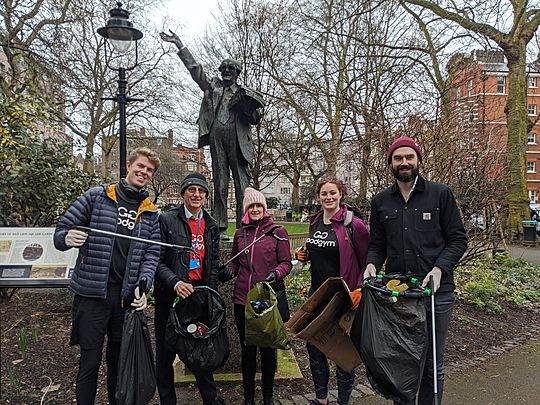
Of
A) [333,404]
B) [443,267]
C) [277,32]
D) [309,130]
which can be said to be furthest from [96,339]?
[309,130]

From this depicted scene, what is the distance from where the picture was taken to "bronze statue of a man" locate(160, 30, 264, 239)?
175 inches

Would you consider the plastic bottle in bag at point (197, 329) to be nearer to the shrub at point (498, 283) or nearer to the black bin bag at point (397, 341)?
the black bin bag at point (397, 341)

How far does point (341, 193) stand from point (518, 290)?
6.58m

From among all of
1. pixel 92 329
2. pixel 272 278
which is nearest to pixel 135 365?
pixel 92 329

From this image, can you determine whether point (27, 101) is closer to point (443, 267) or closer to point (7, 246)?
point (7, 246)

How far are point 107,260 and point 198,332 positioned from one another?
838 mm

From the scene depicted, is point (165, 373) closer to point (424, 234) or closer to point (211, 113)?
point (424, 234)

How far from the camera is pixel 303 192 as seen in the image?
44.5 m

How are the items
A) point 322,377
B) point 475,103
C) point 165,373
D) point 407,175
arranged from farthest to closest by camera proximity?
1. point 475,103
2. point 322,377
3. point 165,373
4. point 407,175

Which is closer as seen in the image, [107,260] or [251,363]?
[107,260]

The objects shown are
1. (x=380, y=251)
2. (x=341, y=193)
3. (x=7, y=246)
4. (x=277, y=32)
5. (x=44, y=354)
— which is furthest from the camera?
(x=277, y=32)

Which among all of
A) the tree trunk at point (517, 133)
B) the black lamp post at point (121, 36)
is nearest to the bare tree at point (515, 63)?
the tree trunk at point (517, 133)

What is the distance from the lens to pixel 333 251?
3135 mm

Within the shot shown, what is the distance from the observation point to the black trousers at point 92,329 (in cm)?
279
